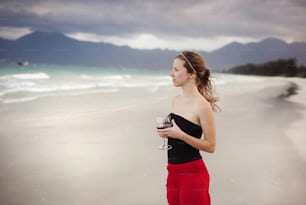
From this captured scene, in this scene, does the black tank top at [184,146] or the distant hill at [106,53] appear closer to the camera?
the black tank top at [184,146]

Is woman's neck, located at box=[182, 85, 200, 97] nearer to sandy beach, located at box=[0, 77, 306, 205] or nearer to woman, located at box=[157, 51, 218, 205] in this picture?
woman, located at box=[157, 51, 218, 205]

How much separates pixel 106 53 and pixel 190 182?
7267 centimetres

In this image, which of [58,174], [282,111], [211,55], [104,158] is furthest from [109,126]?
[211,55]

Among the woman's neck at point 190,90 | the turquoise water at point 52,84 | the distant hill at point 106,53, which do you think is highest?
the distant hill at point 106,53

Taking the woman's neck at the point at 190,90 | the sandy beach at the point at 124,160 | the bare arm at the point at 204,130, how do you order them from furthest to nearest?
the sandy beach at the point at 124,160, the woman's neck at the point at 190,90, the bare arm at the point at 204,130

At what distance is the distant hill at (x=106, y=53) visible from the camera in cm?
3969

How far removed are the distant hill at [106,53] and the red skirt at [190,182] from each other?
3113 cm

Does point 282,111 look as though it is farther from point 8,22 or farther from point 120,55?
point 120,55

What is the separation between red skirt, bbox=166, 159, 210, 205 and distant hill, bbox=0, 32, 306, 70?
3113cm

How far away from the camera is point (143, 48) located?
58.8 m

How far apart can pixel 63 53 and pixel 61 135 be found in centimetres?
6252

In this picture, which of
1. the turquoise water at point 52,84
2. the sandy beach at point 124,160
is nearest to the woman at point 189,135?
the turquoise water at point 52,84

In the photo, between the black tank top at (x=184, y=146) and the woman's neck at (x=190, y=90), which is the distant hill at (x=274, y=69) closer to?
the woman's neck at (x=190, y=90)

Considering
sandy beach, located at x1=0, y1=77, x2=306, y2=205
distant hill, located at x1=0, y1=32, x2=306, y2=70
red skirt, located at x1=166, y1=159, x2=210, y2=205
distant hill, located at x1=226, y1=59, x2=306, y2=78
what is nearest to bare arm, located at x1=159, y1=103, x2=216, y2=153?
red skirt, located at x1=166, y1=159, x2=210, y2=205
